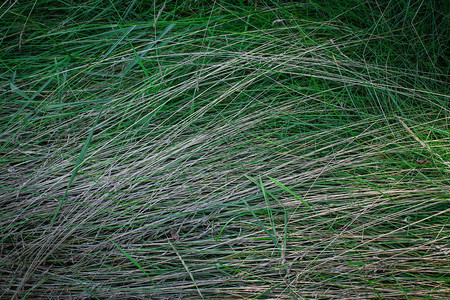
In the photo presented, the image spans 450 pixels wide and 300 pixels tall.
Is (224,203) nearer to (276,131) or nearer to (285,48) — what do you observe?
(276,131)

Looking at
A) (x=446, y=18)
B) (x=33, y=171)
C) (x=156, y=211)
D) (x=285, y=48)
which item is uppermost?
(x=446, y=18)

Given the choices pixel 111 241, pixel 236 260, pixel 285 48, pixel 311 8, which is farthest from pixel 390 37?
pixel 111 241

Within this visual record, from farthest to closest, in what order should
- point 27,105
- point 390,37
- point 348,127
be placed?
point 390,37 < point 27,105 < point 348,127

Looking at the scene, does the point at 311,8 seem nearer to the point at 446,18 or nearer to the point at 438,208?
the point at 446,18

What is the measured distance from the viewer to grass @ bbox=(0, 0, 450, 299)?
A: 137 cm

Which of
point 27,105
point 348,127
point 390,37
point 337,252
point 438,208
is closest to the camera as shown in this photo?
point 337,252

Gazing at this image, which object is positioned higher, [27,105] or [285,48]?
Result: [285,48]

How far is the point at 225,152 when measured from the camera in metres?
1.61

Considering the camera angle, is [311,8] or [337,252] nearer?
[337,252]

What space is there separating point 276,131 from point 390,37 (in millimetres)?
973

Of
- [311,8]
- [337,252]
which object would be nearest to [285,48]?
[311,8]

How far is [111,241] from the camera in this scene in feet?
4.69

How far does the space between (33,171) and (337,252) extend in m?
1.58

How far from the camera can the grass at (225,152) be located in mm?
1368
